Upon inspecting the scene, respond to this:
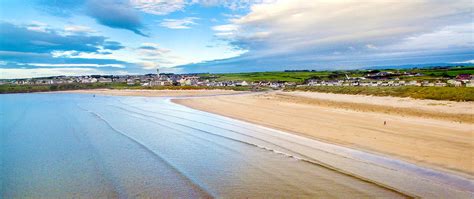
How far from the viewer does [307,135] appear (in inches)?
598

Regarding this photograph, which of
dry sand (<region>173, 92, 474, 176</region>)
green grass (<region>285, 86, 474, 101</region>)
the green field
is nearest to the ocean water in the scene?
dry sand (<region>173, 92, 474, 176</region>)

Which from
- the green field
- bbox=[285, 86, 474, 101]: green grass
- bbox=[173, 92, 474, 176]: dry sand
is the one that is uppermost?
the green field

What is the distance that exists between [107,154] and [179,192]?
559 centimetres

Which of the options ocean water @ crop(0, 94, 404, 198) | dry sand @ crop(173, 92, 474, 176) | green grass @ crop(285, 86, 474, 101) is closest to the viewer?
ocean water @ crop(0, 94, 404, 198)

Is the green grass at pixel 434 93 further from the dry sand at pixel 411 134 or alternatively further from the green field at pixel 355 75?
the green field at pixel 355 75

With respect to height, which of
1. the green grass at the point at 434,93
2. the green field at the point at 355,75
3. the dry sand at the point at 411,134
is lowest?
the dry sand at the point at 411,134

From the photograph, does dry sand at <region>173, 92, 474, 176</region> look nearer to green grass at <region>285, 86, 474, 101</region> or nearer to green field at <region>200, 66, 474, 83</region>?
green grass at <region>285, 86, 474, 101</region>

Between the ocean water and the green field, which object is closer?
the ocean water

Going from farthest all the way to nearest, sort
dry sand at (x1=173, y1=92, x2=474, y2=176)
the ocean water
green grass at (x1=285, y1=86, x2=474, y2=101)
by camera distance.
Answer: green grass at (x1=285, y1=86, x2=474, y2=101) < dry sand at (x1=173, y1=92, x2=474, y2=176) < the ocean water

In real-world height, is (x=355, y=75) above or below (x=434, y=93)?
above

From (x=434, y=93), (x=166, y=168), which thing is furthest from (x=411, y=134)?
(x=434, y=93)

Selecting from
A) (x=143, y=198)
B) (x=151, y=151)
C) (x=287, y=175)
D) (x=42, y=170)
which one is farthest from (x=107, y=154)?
(x=287, y=175)

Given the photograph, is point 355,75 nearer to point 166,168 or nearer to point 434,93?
point 434,93

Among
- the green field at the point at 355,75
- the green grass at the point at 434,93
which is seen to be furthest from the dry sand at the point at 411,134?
the green field at the point at 355,75
